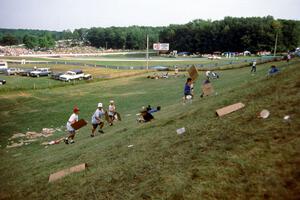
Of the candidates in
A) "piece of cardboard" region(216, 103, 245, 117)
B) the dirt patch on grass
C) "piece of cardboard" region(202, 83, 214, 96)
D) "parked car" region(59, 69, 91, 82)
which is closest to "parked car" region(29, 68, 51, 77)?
"parked car" region(59, 69, 91, 82)

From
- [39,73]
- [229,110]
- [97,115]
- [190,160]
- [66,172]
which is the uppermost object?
[229,110]

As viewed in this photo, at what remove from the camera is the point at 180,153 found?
29.4 feet

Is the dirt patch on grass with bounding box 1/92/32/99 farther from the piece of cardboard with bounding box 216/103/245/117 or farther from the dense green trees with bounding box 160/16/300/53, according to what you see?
the dense green trees with bounding box 160/16/300/53

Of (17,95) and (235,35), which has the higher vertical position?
(235,35)

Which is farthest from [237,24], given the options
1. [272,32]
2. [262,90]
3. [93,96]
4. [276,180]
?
[276,180]

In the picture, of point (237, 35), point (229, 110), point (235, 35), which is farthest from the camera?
point (235, 35)

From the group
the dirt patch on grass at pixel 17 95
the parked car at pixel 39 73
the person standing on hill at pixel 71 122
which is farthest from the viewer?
the parked car at pixel 39 73

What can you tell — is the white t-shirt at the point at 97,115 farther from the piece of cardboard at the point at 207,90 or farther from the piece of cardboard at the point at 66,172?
the piece of cardboard at the point at 207,90

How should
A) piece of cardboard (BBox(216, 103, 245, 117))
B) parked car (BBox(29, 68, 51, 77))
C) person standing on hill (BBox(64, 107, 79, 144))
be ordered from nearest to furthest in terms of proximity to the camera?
piece of cardboard (BBox(216, 103, 245, 117)), person standing on hill (BBox(64, 107, 79, 144)), parked car (BBox(29, 68, 51, 77))

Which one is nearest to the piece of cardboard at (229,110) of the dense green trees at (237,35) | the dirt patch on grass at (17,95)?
the dirt patch on grass at (17,95)

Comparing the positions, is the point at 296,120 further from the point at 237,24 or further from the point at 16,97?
the point at 237,24

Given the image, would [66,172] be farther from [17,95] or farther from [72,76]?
[72,76]

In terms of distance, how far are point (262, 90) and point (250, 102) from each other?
170 cm

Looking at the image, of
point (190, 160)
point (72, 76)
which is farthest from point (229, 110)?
point (72, 76)
